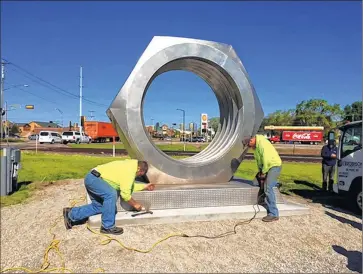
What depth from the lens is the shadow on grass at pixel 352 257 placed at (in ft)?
16.8

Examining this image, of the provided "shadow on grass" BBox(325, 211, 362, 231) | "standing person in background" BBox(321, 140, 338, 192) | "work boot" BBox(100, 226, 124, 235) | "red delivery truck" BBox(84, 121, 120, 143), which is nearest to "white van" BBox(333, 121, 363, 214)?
"shadow on grass" BBox(325, 211, 362, 231)

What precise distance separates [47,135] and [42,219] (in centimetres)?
4407

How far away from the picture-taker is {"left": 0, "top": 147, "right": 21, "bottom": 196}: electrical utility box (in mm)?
9398

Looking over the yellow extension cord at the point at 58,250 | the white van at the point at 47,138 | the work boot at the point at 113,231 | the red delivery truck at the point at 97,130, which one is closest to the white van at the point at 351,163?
the yellow extension cord at the point at 58,250

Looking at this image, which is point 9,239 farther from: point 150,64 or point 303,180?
point 303,180

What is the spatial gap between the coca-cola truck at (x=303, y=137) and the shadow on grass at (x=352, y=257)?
5760 centimetres

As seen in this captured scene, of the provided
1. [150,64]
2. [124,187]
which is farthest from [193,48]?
[124,187]

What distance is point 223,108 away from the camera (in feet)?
32.0

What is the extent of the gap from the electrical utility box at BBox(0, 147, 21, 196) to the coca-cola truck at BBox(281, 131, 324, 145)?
2216 inches

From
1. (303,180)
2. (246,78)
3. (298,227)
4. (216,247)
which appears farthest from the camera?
(303,180)

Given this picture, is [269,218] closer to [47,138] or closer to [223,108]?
[223,108]

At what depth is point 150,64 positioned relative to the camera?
798cm

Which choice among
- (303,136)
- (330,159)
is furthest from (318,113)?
(330,159)

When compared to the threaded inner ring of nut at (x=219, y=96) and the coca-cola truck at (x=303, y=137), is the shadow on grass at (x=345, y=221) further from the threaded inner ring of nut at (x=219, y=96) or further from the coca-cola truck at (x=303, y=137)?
the coca-cola truck at (x=303, y=137)
